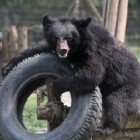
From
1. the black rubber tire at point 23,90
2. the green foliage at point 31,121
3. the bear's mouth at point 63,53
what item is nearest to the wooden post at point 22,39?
the green foliage at point 31,121

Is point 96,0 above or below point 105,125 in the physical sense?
above

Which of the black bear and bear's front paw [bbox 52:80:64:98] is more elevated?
the black bear

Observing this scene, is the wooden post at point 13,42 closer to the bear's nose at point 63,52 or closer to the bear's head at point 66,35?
the bear's head at point 66,35

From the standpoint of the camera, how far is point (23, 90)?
555cm

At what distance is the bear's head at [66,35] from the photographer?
5.07m

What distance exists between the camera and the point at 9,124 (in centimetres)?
515

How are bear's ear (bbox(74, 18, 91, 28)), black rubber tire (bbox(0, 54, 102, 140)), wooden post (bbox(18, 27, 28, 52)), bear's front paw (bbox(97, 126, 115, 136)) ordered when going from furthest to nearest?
wooden post (bbox(18, 27, 28, 52))
bear's front paw (bbox(97, 126, 115, 136))
bear's ear (bbox(74, 18, 91, 28))
black rubber tire (bbox(0, 54, 102, 140))

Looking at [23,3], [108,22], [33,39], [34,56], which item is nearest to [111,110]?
[34,56]

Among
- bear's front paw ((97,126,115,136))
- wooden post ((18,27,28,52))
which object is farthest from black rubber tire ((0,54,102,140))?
wooden post ((18,27,28,52))

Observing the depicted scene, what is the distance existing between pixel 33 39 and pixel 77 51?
1803 cm

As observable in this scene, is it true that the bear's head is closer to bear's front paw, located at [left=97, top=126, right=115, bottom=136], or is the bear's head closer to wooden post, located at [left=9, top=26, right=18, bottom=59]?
bear's front paw, located at [left=97, top=126, right=115, bottom=136]

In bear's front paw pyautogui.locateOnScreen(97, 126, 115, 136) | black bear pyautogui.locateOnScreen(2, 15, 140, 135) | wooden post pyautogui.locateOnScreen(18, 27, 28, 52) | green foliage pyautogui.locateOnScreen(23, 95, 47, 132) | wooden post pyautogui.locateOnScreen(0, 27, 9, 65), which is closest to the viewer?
black bear pyautogui.locateOnScreen(2, 15, 140, 135)

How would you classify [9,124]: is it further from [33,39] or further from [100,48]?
[33,39]

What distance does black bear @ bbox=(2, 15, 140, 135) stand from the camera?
5035mm
